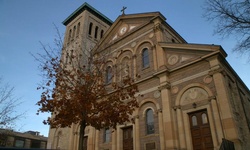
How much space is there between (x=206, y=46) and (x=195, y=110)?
4.65 m

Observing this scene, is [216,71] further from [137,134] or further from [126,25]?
[126,25]

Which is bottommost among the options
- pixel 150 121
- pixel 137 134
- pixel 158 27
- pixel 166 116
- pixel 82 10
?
pixel 137 134

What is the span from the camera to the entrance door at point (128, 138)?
1733 centimetres

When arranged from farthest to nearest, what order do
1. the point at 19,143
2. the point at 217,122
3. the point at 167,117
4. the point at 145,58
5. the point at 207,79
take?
the point at 19,143
the point at 145,58
the point at 167,117
the point at 207,79
the point at 217,122

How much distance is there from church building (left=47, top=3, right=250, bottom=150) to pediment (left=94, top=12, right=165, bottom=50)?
0.31ft

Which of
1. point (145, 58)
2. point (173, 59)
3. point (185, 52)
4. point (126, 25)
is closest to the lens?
point (185, 52)

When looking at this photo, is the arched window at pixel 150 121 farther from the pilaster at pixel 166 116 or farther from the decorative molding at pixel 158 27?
the decorative molding at pixel 158 27

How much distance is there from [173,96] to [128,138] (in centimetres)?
524

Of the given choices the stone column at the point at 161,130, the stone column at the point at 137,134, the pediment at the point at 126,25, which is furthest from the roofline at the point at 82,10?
the stone column at the point at 161,130

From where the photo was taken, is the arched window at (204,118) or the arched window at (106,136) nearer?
the arched window at (204,118)

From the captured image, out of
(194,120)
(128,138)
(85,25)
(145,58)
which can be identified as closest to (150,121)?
(128,138)

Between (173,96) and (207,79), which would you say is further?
(173,96)

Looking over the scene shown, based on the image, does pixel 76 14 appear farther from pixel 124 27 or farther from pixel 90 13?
pixel 124 27

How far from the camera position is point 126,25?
2328 cm
